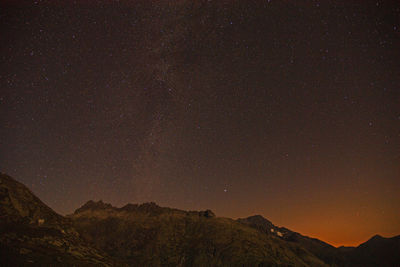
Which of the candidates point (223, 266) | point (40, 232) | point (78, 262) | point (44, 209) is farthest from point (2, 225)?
point (223, 266)

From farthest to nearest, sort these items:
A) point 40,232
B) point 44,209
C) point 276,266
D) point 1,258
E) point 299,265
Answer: point 299,265 < point 276,266 < point 44,209 < point 40,232 < point 1,258

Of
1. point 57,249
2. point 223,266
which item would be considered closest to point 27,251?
point 57,249

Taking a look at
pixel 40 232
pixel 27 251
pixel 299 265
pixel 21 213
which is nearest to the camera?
pixel 27 251

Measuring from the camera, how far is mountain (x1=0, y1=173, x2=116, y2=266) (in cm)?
5881

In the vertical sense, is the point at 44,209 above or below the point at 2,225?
above

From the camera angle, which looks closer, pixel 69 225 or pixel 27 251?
pixel 27 251

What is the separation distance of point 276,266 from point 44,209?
556 ft

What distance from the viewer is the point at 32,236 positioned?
74750 millimetres

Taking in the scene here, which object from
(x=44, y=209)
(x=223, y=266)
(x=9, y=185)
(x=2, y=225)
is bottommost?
(x=223, y=266)

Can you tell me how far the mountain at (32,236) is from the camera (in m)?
58.8

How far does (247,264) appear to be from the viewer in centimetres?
19325

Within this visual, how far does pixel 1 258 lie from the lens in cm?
5134

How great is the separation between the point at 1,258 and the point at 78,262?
26.1 metres

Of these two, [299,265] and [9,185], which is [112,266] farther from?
[299,265]
